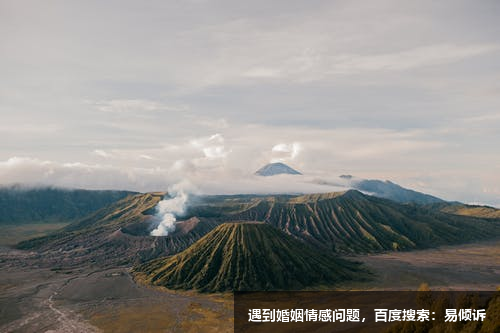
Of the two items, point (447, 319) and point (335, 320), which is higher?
point (447, 319)

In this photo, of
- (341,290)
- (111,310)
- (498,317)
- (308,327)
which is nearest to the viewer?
(498,317)

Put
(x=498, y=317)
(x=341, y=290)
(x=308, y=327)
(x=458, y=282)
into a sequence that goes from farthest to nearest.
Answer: (x=458, y=282) < (x=341, y=290) < (x=308, y=327) < (x=498, y=317)

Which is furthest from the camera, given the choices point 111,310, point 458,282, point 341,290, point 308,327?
point 458,282

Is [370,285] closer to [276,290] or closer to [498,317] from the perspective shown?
[276,290]

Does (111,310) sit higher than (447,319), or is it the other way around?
(447,319)

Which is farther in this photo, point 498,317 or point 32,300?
point 32,300

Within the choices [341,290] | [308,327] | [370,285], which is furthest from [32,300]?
[370,285]

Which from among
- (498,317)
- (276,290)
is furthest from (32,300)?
(498,317)

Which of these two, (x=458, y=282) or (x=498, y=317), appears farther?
(x=458, y=282)

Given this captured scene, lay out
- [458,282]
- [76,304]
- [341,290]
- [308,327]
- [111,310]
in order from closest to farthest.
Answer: [308,327], [111,310], [76,304], [341,290], [458,282]

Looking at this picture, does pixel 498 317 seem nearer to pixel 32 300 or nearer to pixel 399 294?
pixel 399 294
